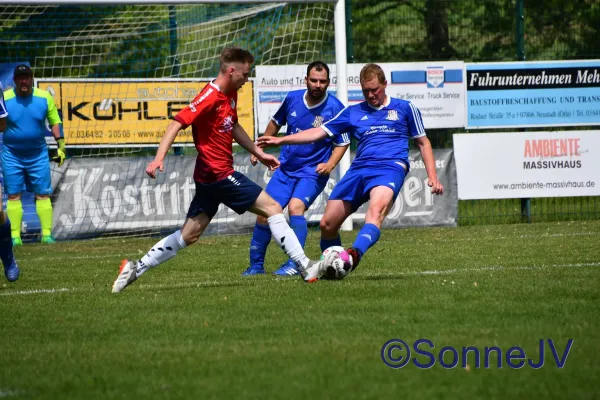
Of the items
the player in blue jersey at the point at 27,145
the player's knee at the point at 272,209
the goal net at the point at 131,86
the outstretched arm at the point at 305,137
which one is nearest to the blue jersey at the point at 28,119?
the player in blue jersey at the point at 27,145

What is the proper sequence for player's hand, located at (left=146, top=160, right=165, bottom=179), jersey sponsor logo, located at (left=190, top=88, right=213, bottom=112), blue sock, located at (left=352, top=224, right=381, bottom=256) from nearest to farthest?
player's hand, located at (left=146, top=160, right=165, bottom=179)
jersey sponsor logo, located at (left=190, top=88, right=213, bottom=112)
blue sock, located at (left=352, top=224, right=381, bottom=256)

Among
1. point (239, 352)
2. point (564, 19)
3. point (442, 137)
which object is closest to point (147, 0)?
point (442, 137)

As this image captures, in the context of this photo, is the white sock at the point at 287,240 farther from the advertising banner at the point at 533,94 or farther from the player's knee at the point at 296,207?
the advertising banner at the point at 533,94

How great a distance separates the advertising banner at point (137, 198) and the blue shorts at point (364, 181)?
646cm

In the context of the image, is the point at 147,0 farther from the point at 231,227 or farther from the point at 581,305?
the point at 581,305

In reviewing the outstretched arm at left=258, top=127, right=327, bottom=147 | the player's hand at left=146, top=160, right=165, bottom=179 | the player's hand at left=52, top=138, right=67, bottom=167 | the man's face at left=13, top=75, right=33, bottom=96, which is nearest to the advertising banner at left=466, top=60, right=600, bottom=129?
the player's hand at left=52, top=138, right=67, bottom=167

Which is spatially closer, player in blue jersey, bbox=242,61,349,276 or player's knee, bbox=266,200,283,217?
player's knee, bbox=266,200,283,217

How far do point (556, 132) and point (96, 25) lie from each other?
7.56m

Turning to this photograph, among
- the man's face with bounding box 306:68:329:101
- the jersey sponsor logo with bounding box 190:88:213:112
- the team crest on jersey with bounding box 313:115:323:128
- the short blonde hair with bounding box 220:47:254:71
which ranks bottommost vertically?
the team crest on jersey with bounding box 313:115:323:128

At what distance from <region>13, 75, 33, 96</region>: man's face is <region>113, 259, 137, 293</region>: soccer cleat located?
6.54 metres

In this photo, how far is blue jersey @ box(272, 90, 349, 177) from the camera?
10250 mm

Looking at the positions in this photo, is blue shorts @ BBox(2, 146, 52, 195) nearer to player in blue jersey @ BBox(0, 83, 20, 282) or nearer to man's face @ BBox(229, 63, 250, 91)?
player in blue jersey @ BBox(0, 83, 20, 282)

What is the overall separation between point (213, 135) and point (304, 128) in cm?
221

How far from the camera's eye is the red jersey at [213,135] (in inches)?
323
